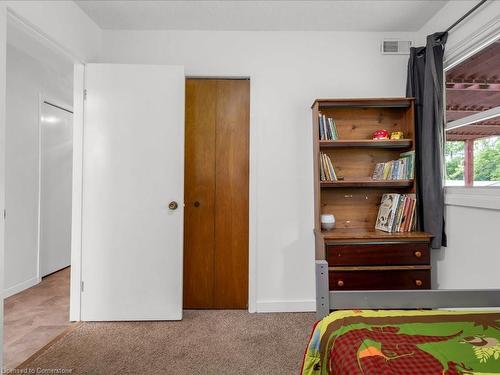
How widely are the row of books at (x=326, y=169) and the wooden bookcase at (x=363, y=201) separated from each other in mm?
42

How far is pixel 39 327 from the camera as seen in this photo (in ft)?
8.04

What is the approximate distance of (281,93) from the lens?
2.82 m

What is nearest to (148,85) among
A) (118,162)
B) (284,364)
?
(118,162)

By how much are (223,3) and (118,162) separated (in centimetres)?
151

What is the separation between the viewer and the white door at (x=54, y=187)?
3742 millimetres

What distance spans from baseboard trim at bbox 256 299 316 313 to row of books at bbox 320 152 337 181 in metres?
1.15

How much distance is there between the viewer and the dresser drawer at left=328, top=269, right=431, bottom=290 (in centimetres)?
229

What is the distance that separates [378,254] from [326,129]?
1.07 metres

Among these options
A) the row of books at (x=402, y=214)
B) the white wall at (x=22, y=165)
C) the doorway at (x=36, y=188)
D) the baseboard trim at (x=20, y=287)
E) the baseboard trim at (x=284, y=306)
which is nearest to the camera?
the row of books at (x=402, y=214)

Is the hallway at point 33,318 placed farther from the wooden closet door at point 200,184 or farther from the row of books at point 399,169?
the row of books at point 399,169

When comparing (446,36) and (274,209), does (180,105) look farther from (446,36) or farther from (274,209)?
(446,36)

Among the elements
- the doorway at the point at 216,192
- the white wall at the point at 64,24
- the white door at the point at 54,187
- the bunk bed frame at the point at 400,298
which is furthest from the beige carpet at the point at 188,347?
the white wall at the point at 64,24

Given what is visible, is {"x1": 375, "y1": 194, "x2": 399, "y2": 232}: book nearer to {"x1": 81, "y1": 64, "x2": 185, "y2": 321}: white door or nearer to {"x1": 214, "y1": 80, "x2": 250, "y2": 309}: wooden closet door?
{"x1": 214, "y1": 80, "x2": 250, "y2": 309}: wooden closet door

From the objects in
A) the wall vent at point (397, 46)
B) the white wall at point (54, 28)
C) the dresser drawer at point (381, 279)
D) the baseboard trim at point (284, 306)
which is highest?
the wall vent at point (397, 46)
